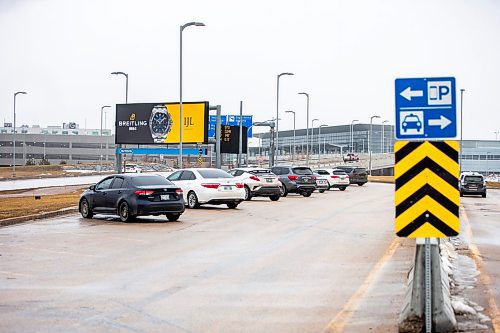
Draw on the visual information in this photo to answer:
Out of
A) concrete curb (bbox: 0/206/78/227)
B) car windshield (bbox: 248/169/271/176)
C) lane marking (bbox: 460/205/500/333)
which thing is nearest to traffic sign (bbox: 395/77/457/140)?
→ lane marking (bbox: 460/205/500/333)

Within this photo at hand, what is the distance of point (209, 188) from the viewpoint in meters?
28.0

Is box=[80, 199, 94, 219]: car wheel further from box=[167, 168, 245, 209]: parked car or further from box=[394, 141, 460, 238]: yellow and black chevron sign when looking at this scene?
box=[394, 141, 460, 238]: yellow and black chevron sign

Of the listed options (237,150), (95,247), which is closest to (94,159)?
(237,150)

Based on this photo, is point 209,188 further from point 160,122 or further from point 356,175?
point 356,175

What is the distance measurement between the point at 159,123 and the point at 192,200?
86.1ft

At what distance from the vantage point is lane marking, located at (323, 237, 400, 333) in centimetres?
812

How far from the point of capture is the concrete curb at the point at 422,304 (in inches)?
300

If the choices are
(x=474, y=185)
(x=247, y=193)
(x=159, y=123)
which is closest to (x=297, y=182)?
(x=247, y=193)

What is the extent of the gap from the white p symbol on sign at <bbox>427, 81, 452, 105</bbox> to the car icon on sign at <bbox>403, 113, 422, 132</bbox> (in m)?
0.22

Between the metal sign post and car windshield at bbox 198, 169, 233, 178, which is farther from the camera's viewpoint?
car windshield at bbox 198, 169, 233, 178

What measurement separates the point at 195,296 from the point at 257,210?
1829 cm

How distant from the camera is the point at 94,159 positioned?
568 feet

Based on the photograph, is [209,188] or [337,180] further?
[337,180]

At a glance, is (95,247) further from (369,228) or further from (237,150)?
(237,150)
